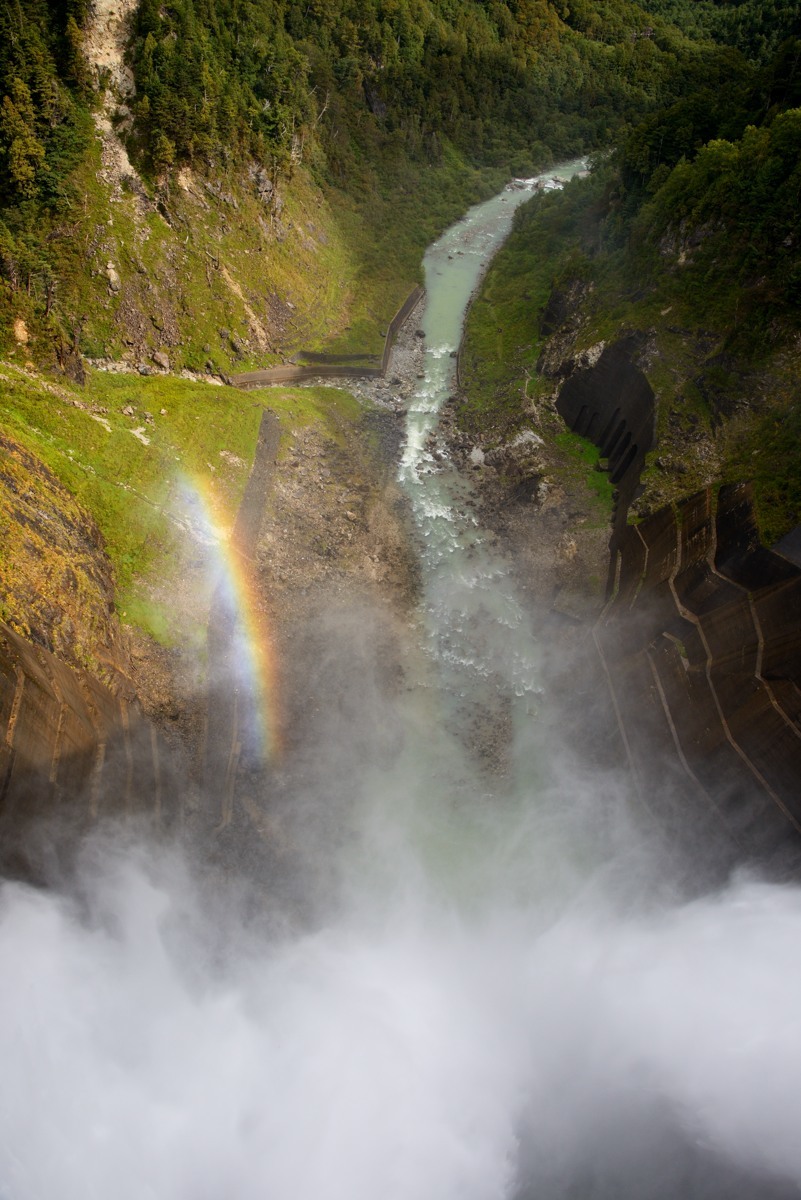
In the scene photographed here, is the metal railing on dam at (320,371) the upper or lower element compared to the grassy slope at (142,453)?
upper

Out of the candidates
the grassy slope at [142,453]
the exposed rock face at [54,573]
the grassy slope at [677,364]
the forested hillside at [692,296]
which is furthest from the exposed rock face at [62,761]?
the grassy slope at [677,364]

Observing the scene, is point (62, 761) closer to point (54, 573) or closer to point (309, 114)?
point (54, 573)

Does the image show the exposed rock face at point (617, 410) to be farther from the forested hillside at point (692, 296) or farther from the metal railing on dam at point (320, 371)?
the metal railing on dam at point (320, 371)

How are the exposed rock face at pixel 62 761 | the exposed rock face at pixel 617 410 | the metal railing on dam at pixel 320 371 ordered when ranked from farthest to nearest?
the metal railing on dam at pixel 320 371 → the exposed rock face at pixel 617 410 → the exposed rock face at pixel 62 761

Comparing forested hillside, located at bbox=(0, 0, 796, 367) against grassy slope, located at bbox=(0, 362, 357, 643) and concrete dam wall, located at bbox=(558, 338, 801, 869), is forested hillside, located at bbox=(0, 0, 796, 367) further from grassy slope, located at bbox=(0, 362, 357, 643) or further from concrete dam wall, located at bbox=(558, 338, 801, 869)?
concrete dam wall, located at bbox=(558, 338, 801, 869)

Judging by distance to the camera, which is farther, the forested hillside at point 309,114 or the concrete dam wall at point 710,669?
the forested hillside at point 309,114

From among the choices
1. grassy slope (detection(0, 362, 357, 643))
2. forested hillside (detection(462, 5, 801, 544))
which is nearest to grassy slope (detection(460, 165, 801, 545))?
forested hillside (detection(462, 5, 801, 544))

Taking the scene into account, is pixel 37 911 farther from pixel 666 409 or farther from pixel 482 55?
pixel 482 55

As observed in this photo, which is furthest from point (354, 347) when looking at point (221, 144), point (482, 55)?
point (482, 55)

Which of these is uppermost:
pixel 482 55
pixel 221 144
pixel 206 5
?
pixel 482 55

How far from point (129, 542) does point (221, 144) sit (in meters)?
31.7

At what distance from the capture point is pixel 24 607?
23.2m

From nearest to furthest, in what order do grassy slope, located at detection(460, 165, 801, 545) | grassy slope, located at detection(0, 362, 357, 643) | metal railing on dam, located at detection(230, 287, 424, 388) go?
grassy slope, located at detection(0, 362, 357, 643) → grassy slope, located at detection(460, 165, 801, 545) → metal railing on dam, located at detection(230, 287, 424, 388)

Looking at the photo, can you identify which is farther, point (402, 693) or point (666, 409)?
point (666, 409)
